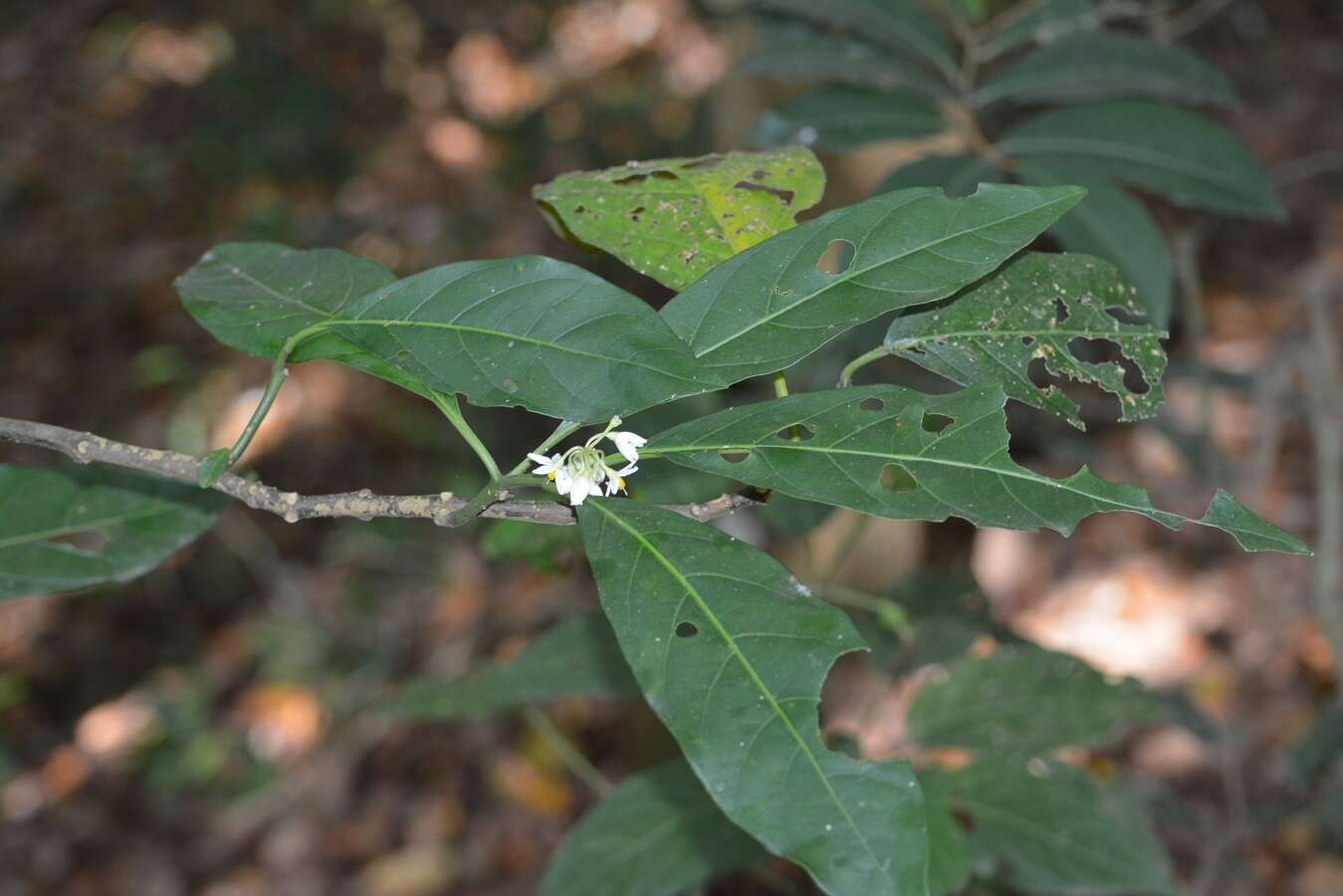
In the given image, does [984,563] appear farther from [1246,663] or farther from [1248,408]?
[1248,408]

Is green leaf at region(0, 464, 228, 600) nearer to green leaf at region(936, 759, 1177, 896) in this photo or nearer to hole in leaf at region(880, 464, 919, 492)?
hole in leaf at region(880, 464, 919, 492)

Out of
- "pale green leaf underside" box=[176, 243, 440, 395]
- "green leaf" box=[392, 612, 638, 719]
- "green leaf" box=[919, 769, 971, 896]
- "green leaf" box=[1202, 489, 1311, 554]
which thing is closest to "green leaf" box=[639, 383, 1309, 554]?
"green leaf" box=[1202, 489, 1311, 554]

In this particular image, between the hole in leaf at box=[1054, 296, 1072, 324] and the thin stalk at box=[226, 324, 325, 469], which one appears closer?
the thin stalk at box=[226, 324, 325, 469]

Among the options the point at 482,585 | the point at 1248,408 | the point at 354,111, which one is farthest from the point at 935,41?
the point at 354,111

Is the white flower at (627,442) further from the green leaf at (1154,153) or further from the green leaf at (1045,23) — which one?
the green leaf at (1045,23)

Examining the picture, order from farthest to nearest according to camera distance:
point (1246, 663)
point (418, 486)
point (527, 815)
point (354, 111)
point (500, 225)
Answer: point (354, 111) < point (500, 225) < point (418, 486) < point (527, 815) < point (1246, 663)
